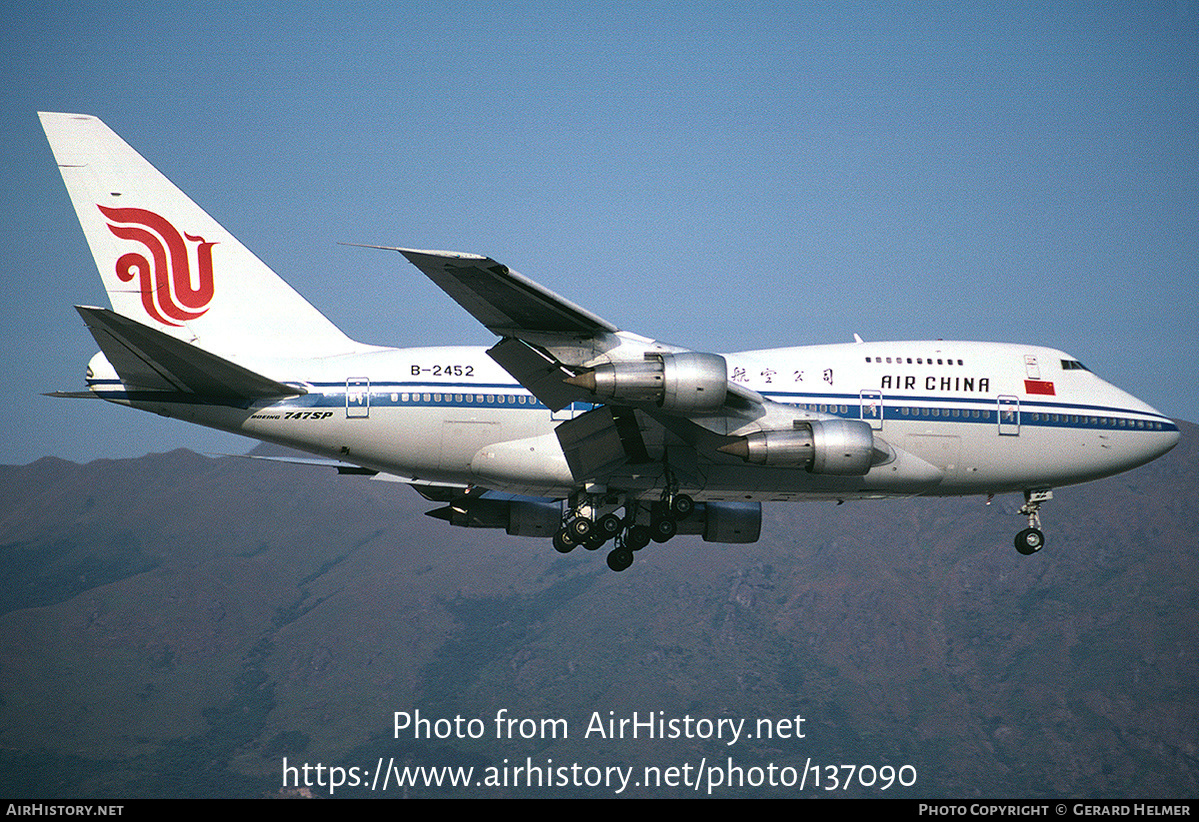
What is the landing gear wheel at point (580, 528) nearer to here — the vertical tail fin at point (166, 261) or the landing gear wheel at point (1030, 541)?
the vertical tail fin at point (166, 261)

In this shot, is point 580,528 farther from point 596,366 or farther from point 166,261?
point 166,261

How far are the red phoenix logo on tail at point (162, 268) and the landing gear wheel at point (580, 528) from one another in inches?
469

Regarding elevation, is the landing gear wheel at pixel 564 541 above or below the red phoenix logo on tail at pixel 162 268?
below

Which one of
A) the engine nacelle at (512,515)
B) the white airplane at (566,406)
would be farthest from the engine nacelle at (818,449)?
the engine nacelle at (512,515)

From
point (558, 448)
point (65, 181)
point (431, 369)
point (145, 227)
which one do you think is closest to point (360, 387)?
point (431, 369)

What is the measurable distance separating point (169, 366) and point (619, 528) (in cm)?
1280

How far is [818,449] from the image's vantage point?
29.1 meters

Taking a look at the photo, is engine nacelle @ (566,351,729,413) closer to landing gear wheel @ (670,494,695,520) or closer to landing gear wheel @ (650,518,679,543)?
landing gear wheel @ (670,494,695,520)

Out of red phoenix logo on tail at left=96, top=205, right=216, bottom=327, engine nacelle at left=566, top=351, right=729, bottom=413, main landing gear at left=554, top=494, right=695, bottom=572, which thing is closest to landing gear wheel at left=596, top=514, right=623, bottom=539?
main landing gear at left=554, top=494, right=695, bottom=572

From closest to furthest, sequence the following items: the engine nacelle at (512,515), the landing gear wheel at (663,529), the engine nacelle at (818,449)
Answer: the engine nacelle at (818,449), the landing gear wheel at (663,529), the engine nacelle at (512,515)

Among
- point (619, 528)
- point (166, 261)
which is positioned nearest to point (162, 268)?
point (166, 261)

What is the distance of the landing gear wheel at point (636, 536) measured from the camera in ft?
109
